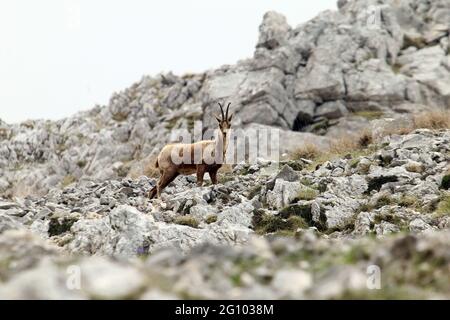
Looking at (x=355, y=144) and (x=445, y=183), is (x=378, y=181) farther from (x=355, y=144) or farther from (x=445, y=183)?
(x=355, y=144)

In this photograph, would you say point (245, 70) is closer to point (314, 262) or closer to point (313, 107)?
point (313, 107)

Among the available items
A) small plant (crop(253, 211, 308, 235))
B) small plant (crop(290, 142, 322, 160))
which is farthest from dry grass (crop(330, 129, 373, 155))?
small plant (crop(253, 211, 308, 235))

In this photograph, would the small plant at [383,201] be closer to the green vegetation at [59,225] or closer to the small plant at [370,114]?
the green vegetation at [59,225]

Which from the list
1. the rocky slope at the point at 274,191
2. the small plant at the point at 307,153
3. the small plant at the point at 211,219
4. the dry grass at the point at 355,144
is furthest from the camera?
the small plant at the point at 307,153

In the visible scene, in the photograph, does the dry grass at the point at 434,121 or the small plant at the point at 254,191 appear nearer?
the small plant at the point at 254,191

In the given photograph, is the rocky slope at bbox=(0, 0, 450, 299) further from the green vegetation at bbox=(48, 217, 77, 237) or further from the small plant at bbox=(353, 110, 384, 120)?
the small plant at bbox=(353, 110, 384, 120)

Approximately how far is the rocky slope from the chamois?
30.8 inches

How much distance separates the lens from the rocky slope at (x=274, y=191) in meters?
5.08

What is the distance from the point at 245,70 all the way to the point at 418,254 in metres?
45.8

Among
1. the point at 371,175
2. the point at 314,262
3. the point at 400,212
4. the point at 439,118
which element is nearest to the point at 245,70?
the point at 439,118

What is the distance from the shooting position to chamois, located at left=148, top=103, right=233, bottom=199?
20.0 m

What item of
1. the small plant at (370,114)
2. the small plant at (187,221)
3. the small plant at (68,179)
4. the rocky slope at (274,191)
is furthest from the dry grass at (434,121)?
the small plant at (68,179)

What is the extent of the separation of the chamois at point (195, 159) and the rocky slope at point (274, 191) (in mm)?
781

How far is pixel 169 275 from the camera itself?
5.00 meters
